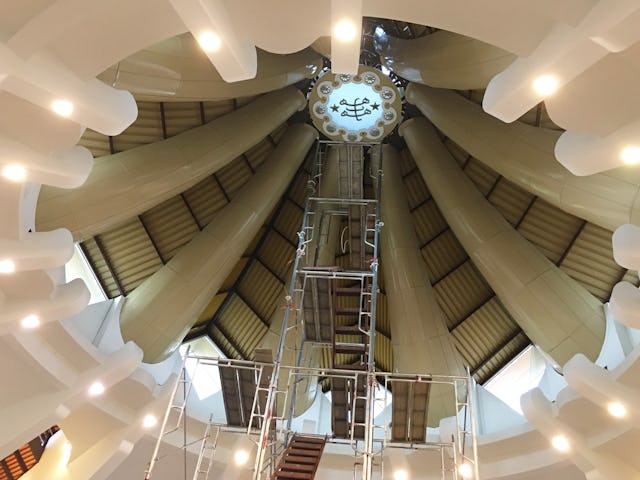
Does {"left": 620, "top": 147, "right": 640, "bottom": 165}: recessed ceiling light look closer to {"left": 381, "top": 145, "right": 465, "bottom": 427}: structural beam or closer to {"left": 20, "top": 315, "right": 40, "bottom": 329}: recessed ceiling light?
{"left": 381, "top": 145, "right": 465, "bottom": 427}: structural beam

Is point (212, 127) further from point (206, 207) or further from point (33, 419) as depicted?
point (33, 419)

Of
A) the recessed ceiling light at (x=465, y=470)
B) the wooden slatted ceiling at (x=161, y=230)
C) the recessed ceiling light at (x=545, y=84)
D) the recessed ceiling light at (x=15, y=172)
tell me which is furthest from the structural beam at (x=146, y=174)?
the recessed ceiling light at (x=545, y=84)

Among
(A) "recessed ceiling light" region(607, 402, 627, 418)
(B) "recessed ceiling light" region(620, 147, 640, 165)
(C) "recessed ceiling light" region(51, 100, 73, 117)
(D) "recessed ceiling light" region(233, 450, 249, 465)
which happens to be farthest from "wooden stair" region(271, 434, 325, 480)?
(B) "recessed ceiling light" region(620, 147, 640, 165)

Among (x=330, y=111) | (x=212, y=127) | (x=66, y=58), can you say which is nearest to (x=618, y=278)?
(x=330, y=111)

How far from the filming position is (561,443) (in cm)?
898

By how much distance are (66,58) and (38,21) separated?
0.44 m

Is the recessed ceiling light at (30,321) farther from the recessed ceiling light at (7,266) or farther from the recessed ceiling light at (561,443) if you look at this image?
the recessed ceiling light at (561,443)

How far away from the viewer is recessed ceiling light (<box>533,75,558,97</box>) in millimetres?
4458

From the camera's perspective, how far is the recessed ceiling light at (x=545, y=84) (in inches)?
176

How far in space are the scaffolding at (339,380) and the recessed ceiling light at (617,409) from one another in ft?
5.79

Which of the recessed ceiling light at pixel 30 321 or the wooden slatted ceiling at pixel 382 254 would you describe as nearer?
the recessed ceiling light at pixel 30 321

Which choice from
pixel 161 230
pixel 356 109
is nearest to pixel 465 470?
pixel 161 230

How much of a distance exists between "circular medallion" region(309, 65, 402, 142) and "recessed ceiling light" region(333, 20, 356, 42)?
8.52 m

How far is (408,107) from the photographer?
13.8 m
